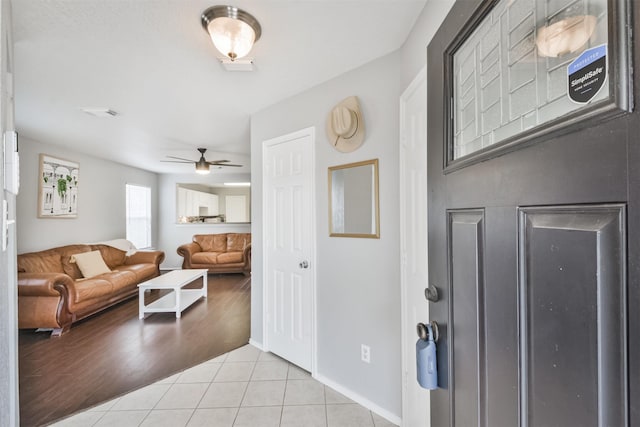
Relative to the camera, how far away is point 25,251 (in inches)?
145

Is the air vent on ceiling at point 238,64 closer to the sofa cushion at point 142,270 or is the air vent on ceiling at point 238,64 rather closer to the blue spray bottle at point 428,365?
the blue spray bottle at point 428,365

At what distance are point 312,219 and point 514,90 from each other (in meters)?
1.75

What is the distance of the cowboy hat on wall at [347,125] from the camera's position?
1.87 meters

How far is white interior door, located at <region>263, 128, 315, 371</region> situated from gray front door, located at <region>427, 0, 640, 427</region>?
5.22ft

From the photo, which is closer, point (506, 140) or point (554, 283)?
point (554, 283)

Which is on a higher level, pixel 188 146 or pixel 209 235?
pixel 188 146

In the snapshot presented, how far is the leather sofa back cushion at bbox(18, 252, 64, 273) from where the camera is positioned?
3.23 metres

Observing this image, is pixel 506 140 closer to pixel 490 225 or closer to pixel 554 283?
pixel 490 225

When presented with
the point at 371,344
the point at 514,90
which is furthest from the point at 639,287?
the point at 371,344

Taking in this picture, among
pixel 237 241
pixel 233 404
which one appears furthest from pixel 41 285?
pixel 237 241

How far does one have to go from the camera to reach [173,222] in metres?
6.76

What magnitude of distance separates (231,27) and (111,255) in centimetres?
481

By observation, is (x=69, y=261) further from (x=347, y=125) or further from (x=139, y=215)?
(x=347, y=125)

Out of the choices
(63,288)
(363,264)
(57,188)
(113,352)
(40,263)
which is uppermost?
(57,188)
